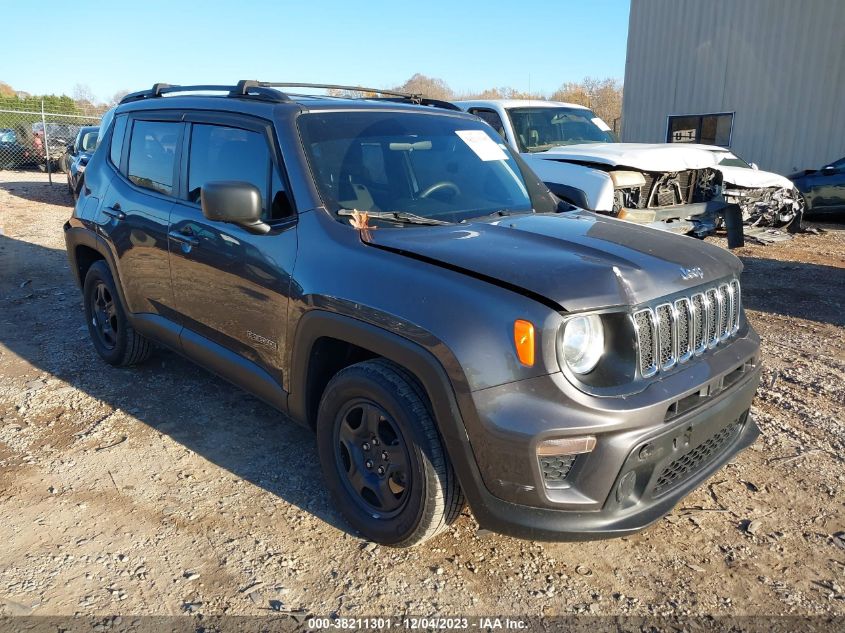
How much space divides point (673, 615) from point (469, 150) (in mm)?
2511

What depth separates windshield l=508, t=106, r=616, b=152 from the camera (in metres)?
8.12

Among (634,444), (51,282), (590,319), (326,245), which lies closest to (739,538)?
(634,444)

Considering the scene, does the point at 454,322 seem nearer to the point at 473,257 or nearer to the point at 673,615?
the point at 473,257

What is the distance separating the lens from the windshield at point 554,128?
320 inches

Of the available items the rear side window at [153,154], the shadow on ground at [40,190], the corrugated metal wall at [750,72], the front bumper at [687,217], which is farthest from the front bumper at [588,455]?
the corrugated metal wall at [750,72]

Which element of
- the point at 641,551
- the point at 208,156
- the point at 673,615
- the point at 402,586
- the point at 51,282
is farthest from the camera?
the point at 51,282

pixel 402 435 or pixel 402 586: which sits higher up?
pixel 402 435

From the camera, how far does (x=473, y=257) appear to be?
8.70 feet

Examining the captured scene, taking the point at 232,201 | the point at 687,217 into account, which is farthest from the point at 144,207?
the point at 687,217

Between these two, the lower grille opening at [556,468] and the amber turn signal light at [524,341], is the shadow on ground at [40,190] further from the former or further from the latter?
the lower grille opening at [556,468]

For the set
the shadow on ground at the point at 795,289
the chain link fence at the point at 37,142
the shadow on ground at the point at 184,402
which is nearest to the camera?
the shadow on ground at the point at 184,402

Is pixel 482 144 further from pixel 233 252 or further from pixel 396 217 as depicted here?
pixel 233 252

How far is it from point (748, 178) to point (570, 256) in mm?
7406

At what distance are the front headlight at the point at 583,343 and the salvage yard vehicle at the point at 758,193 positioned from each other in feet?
21.5
